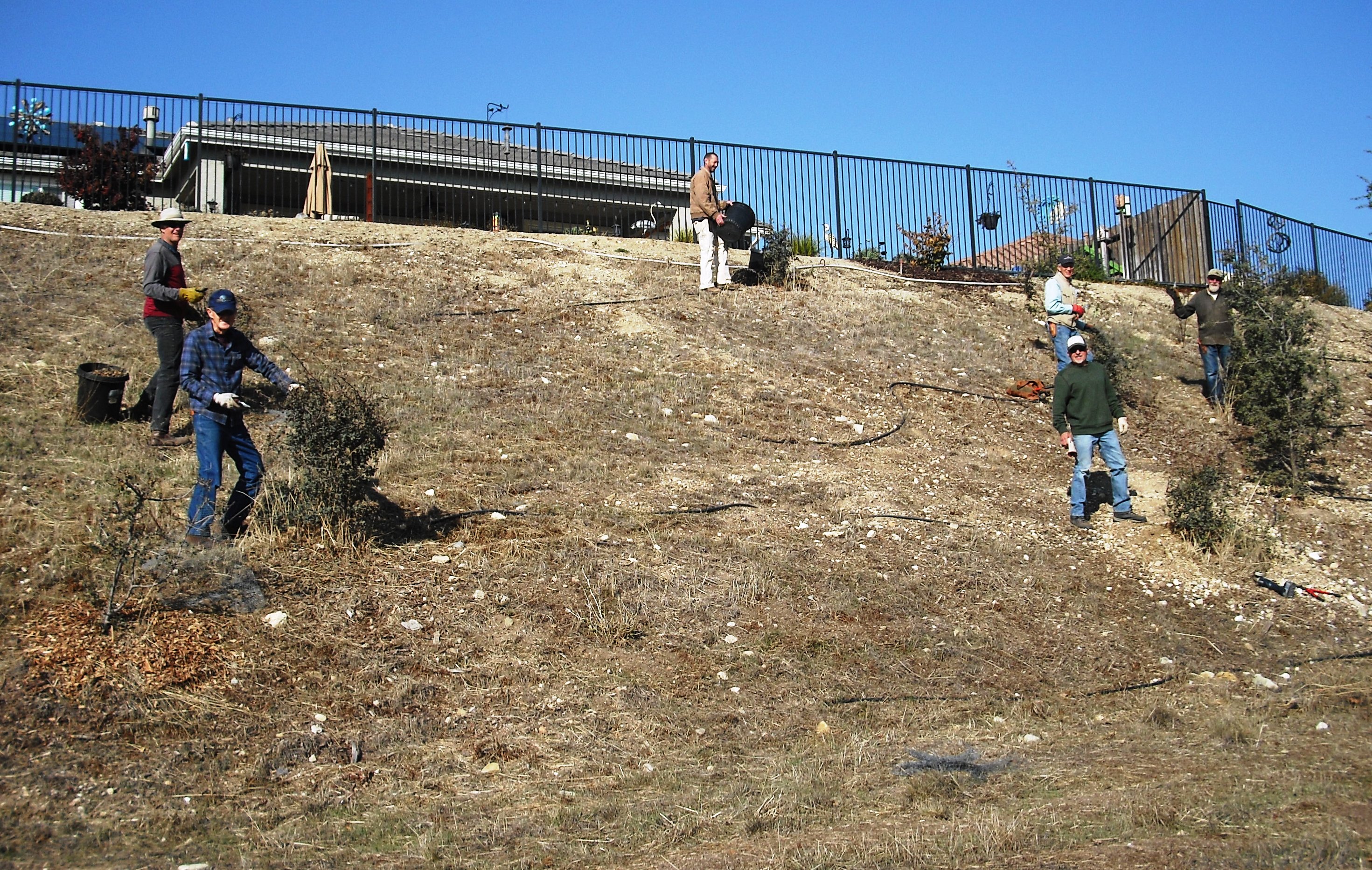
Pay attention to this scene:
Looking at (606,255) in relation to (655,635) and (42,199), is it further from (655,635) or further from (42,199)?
(655,635)

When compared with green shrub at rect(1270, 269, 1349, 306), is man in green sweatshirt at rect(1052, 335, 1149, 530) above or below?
below

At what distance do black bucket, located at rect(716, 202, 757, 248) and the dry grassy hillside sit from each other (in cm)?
264

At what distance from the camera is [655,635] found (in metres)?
6.60

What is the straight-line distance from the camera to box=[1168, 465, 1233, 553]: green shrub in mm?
8516

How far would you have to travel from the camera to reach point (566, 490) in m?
8.41

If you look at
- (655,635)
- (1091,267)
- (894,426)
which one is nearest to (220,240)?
(894,426)

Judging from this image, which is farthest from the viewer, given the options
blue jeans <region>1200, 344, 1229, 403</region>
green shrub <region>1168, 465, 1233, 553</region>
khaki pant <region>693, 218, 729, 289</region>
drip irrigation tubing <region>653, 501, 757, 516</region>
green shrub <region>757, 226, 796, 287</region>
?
green shrub <region>757, 226, 796, 287</region>

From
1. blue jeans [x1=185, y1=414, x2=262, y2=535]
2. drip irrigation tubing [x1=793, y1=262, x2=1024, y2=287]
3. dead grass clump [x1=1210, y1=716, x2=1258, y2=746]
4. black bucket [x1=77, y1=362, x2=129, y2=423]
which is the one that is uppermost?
drip irrigation tubing [x1=793, y1=262, x2=1024, y2=287]

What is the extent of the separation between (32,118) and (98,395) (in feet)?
34.0

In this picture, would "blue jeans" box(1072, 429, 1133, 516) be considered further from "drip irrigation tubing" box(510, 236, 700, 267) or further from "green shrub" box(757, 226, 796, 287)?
"drip irrigation tubing" box(510, 236, 700, 267)

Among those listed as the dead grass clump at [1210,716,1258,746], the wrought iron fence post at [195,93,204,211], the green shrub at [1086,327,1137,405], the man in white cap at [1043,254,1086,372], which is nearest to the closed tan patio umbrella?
the wrought iron fence post at [195,93,204,211]

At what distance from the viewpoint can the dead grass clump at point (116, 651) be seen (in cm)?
519

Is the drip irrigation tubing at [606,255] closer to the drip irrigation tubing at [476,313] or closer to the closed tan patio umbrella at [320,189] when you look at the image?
the drip irrigation tubing at [476,313]

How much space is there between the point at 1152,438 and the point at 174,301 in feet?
31.9
